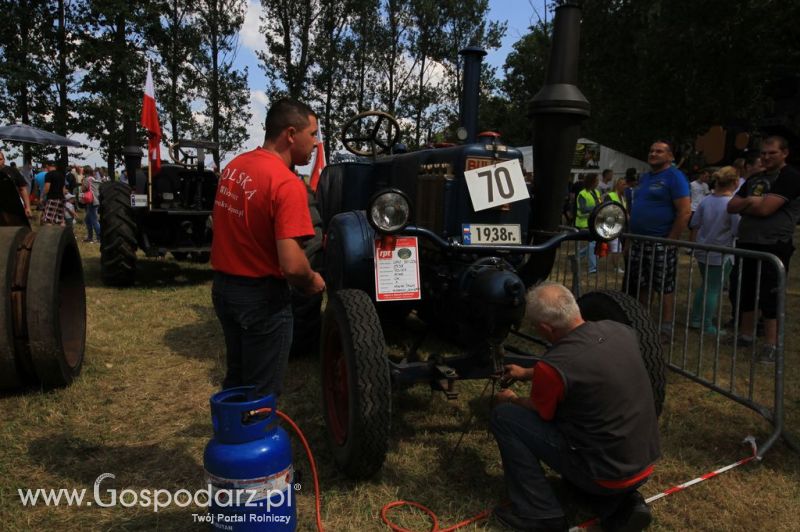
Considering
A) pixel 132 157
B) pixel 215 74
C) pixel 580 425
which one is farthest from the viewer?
pixel 215 74

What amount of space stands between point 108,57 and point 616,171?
1870cm

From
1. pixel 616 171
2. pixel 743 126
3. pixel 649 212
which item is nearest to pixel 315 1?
pixel 616 171

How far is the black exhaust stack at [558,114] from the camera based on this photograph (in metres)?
3.34

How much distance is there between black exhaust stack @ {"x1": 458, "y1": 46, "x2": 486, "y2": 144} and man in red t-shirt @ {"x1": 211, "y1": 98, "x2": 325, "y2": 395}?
173cm

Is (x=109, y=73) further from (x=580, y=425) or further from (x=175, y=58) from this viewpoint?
(x=580, y=425)

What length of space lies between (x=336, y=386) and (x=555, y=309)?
131 centimetres

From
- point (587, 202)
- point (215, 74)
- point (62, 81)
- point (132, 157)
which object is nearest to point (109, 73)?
point (62, 81)

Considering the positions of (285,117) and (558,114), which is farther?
(558,114)

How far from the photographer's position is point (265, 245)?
243 centimetres

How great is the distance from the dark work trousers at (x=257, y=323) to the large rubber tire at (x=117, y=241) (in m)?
5.07

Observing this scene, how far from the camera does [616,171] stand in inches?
808

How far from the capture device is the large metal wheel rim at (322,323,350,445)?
2.96 meters

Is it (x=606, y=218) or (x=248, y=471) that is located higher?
(x=606, y=218)

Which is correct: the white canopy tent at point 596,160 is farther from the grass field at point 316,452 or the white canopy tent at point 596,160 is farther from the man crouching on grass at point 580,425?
the man crouching on grass at point 580,425
